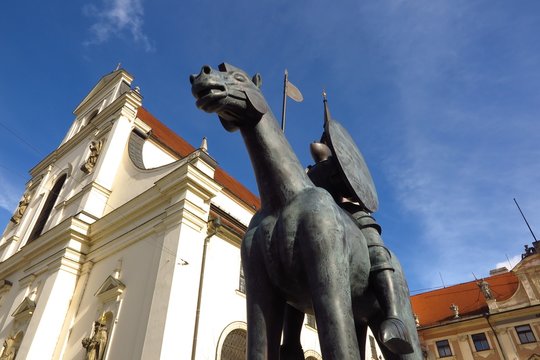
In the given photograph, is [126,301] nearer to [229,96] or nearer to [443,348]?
[229,96]

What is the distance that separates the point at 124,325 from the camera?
10.1 meters

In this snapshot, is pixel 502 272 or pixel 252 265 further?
pixel 502 272

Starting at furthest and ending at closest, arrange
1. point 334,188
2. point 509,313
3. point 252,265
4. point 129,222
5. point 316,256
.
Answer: point 509,313 < point 129,222 < point 334,188 < point 252,265 < point 316,256

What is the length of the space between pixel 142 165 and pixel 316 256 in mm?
14411

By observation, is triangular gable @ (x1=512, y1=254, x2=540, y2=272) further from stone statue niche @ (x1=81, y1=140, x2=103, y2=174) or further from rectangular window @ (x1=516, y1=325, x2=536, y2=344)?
stone statue niche @ (x1=81, y1=140, x2=103, y2=174)

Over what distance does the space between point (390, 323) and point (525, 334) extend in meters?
27.1

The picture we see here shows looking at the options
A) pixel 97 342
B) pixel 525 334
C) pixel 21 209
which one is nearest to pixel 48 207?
pixel 21 209

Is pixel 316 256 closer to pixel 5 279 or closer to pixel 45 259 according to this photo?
pixel 45 259

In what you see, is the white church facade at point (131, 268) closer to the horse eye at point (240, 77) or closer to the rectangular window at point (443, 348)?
the horse eye at point (240, 77)

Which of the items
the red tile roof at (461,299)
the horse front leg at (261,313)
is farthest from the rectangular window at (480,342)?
the horse front leg at (261,313)

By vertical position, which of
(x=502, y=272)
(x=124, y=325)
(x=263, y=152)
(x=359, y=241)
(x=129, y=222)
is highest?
(x=502, y=272)

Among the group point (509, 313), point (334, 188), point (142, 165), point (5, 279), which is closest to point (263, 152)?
point (334, 188)

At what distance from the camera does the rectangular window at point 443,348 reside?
2473cm

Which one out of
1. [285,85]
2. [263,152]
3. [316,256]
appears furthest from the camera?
[285,85]
